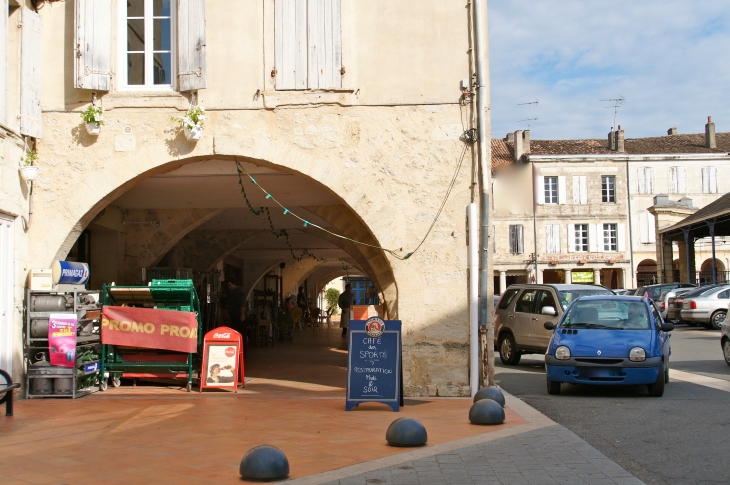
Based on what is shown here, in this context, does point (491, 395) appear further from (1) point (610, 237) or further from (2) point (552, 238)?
(1) point (610, 237)

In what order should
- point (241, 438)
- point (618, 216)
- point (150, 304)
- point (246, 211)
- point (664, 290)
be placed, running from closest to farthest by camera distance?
point (241, 438) < point (150, 304) < point (246, 211) < point (664, 290) < point (618, 216)

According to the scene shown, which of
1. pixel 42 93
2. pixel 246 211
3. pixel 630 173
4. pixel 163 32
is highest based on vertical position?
pixel 630 173

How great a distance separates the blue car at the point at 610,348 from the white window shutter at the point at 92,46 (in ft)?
22.5

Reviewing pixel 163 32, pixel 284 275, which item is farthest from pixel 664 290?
pixel 163 32

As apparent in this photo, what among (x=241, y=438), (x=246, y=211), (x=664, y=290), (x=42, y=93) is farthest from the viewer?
(x=664, y=290)

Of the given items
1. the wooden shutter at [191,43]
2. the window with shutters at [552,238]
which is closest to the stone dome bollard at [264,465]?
the wooden shutter at [191,43]

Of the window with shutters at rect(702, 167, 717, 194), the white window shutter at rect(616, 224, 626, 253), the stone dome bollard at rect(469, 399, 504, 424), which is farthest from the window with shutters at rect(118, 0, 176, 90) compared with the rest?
the window with shutters at rect(702, 167, 717, 194)

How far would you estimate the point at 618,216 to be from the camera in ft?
160

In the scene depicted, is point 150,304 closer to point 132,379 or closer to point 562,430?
point 132,379

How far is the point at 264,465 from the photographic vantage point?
5223 mm

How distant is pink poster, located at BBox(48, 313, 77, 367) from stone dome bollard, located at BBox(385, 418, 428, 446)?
5022mm

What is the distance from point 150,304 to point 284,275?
17.8 m

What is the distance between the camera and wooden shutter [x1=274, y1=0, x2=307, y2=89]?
32.7ft

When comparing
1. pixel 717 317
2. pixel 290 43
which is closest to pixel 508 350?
pixel 290 43
